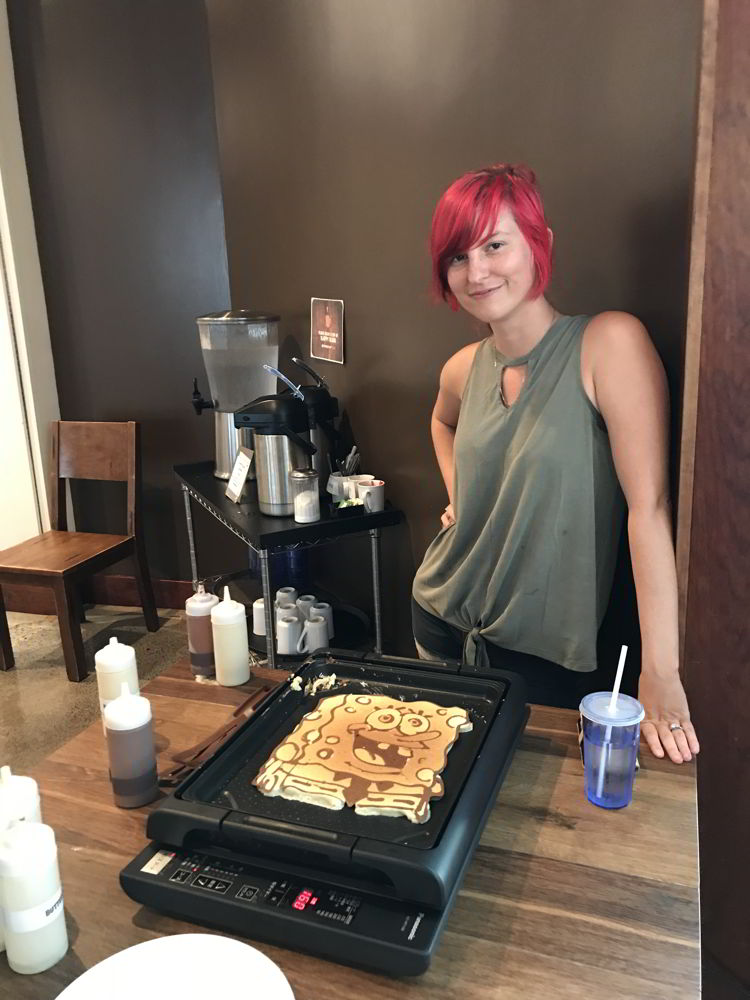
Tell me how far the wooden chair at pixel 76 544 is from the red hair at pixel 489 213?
2.11 m

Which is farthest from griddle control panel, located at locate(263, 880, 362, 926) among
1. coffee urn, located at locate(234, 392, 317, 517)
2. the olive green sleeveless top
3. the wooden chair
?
the wooden chair

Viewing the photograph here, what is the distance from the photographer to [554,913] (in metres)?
0.83

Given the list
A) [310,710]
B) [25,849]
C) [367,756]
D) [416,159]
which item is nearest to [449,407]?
[416,159]

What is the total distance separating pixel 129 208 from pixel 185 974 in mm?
3109

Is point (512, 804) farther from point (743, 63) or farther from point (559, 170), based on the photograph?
point (559, 170)

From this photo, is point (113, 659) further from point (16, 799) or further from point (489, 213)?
point (489, 213)

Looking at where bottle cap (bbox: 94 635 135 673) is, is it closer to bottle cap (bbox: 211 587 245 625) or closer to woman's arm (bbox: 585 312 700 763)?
bottle cap (bbox: 211 587 245 625)

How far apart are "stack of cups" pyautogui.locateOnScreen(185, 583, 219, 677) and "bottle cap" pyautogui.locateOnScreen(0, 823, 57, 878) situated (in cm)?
54

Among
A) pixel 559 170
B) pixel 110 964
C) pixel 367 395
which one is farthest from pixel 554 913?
pixel 367 395

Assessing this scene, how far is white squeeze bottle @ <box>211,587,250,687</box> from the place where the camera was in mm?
1268

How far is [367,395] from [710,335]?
1.42m

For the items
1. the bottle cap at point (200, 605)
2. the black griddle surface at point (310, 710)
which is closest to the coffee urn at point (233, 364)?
the bottle cap at point (200, 605)

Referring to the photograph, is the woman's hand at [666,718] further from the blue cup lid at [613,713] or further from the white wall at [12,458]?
the white wall at [12,458]

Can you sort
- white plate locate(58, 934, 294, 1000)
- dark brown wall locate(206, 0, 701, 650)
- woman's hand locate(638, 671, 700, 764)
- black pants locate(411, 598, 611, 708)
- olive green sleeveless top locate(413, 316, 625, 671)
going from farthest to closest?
1. dark brown wall locate(206, 0, 701, 650)
2. black pants locate(411, 598, 611, 708)
3. olive green sleeveless top locate(413, 316, 625, 671)
4. woman's hand locate(638, 671, 700, 764)
5. white plate locate(58, 934, 294, 1000)
